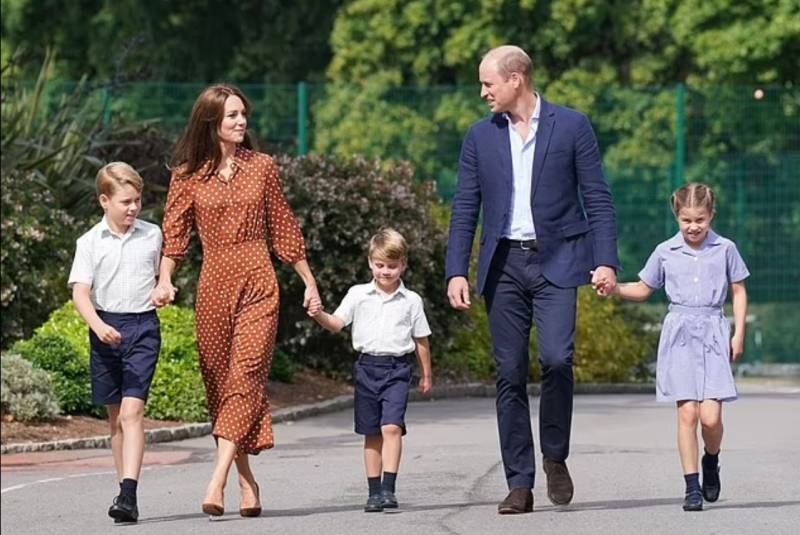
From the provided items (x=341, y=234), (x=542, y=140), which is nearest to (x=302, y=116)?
(x=341, y=234)

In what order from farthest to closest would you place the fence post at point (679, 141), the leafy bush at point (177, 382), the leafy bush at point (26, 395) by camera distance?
the fence post at point (679, 141), the leafy bush at point (177, 382), the leafy bush at point (26, 395)

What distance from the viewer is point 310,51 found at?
35469 mm

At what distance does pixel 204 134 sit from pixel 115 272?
738mm

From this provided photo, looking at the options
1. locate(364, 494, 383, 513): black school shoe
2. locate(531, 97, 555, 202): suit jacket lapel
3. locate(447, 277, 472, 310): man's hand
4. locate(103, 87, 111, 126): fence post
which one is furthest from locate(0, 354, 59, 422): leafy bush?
locate(103, 87, 111, 126): fence post

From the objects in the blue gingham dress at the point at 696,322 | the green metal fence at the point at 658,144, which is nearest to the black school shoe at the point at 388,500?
the blue gingham dress at the point at 696,322

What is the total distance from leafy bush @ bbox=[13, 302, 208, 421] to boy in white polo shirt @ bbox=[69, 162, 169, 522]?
4.68m

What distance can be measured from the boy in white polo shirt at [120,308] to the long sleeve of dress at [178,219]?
13 centimetres

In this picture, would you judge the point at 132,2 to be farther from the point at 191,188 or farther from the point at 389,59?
the point at 191,188

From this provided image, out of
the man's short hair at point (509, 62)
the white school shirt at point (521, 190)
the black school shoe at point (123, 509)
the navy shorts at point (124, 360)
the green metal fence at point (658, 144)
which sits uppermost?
the green metal fence at point (658, 144)

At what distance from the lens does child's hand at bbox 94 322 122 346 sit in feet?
29.9

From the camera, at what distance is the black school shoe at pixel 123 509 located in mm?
9094

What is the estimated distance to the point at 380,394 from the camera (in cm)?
966

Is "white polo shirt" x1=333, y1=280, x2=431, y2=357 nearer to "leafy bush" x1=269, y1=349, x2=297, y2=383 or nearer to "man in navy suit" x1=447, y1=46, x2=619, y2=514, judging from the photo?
"man in navy suit" x1=447, y1=46, x2=619, y2=514

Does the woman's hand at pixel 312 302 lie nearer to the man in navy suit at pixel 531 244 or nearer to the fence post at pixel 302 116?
the man in navy suit at pixel 531 244
